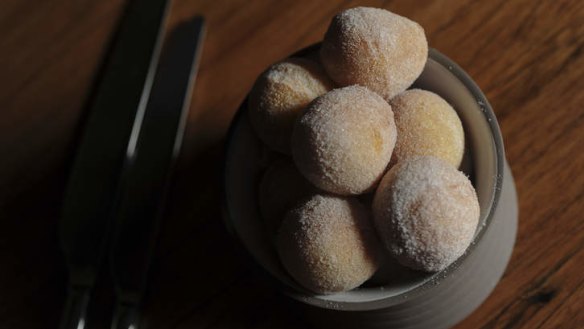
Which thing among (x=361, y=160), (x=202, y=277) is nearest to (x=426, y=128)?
(x=361, y=160)

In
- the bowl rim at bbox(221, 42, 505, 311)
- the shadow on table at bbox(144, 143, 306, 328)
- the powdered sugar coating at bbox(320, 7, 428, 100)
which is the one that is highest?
the powdered sugar coating at bbox(320, 7, 428, 100)

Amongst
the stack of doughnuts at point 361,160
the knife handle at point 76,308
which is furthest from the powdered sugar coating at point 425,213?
the knife handle at point 76,308

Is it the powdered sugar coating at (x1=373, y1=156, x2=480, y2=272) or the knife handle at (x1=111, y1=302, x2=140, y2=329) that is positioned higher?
the powdered sugar coating at (x1=373, y1=156, x2=480, y2=272)

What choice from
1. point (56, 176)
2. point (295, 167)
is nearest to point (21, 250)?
point (56, 176)

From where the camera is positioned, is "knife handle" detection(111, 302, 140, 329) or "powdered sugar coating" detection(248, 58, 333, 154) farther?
"knife handle" detection(111, 302, 140, 329)

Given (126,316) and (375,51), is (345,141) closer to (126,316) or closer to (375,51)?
(375,51)

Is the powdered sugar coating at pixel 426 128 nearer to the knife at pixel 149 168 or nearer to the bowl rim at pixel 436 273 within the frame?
the bowl rim at pixel 436 273

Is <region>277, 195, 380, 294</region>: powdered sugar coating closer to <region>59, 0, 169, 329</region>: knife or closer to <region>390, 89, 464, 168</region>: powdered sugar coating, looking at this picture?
→ <region>390, 89, 464, 168</region>: powdered sugar coating

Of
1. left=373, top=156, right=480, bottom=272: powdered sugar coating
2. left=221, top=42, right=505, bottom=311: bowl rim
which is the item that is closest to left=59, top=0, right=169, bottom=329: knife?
left=221, top=42, right=505, bottom=311: bowl rim
